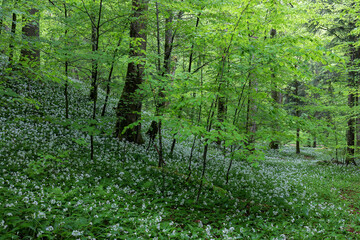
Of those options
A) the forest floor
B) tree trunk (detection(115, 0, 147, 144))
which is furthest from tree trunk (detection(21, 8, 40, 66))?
tree trunk (detection(115, 0, 147, 144))

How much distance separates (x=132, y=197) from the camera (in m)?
5.42

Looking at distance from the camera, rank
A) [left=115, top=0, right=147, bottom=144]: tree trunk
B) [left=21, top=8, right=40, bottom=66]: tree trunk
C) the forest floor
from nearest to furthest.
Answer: the forest floor → [left=21, top=8, right=40, bottom=66]: tree trunk → [left=115, top=0, right=147, bottom=144]: tree trunk

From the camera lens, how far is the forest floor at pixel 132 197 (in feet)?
13.0

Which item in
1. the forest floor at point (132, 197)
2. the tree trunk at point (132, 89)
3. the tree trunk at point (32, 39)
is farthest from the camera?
the tree trunk at point (132, 89)

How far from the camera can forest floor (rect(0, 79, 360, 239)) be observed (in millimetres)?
3959

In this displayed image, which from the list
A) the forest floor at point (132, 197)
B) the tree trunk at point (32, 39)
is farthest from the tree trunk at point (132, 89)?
the tree trunk at point (32, 39)

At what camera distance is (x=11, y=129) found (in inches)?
314

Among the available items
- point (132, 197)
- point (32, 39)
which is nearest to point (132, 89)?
point (32, 39)

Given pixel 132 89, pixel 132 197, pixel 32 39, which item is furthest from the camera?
pixel 132 89

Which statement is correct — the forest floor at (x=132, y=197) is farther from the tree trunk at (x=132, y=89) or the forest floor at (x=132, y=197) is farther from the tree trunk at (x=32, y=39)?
the tree trunk at (x=32, y=39)

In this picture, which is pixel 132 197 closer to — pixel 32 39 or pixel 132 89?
pixel 32 39

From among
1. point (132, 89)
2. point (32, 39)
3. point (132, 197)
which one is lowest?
point (132, 197)

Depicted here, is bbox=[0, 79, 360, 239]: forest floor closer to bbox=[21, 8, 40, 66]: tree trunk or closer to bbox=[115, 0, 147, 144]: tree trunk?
bbox=[115, 0, 147, 144]: tree trunk

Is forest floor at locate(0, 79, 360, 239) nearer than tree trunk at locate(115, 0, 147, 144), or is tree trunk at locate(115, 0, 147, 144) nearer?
forest floor at locate(0, 79, 360, 239)
